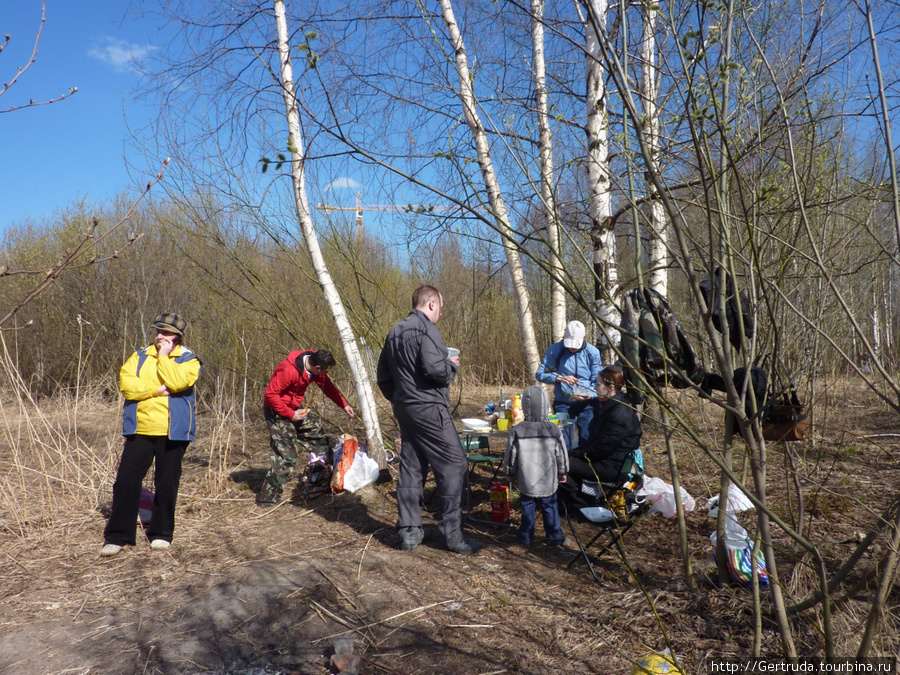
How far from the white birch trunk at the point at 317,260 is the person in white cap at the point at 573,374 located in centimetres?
166

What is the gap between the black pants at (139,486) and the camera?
425 cm

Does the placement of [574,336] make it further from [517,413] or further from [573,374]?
[517,413]

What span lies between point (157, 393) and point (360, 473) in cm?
195

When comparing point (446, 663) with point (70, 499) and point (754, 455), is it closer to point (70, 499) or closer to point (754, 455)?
point (754, 455)

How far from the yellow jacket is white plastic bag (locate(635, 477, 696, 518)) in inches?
136

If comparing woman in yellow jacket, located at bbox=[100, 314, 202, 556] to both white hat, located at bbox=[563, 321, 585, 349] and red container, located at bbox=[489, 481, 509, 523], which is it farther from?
white hat, located at bbox=[563, 321, 585, 349]

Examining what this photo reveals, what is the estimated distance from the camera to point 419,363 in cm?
416

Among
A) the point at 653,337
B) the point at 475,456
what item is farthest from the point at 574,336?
the point at 653,337

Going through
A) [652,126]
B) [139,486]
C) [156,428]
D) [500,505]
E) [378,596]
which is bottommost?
[378,596]

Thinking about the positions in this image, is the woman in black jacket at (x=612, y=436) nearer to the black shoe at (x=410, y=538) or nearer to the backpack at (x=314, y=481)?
the black shoe at (x=410, y=538)

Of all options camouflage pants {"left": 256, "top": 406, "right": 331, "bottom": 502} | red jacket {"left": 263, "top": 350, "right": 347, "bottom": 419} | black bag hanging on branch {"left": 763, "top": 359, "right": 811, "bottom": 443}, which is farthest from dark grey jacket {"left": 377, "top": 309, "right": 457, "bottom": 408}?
black bag hanging on branch {"left": 763, "top": 359, "right": 811, "bottom": 443}

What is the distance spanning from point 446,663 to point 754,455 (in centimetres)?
175

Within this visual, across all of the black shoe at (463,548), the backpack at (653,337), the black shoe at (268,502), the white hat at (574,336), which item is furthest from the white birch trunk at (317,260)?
the backpack at (653,337)

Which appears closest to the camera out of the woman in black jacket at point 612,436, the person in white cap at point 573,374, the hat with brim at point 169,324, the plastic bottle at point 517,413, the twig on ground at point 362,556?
the twig on ground at point 362,556
